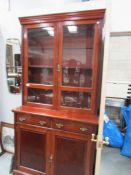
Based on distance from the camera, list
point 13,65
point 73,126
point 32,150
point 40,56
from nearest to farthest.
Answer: point 73,126 → point 32,150 → point 40,56 → point 13,65

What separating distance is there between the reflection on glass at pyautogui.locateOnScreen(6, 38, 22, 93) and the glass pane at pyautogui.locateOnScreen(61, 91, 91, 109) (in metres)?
0.88

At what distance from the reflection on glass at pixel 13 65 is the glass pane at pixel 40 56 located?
405 millimetres

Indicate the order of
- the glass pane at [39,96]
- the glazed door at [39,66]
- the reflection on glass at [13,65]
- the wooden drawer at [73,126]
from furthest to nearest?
the reflection on glass at [13,65], the glass pane at [39,96], the glazed door at [39,66], the wooden drawer at [73,126]

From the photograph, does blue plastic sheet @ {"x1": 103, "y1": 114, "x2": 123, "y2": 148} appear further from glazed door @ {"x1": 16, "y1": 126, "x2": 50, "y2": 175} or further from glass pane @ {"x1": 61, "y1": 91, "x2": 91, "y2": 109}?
glazed door @ {"x1": 16, "y1": 126, "x2": 50, "y2": 175}

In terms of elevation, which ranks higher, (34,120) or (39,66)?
(39,66)

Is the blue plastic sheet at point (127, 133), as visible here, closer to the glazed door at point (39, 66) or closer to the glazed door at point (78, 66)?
the glazed door at point (78, 66)

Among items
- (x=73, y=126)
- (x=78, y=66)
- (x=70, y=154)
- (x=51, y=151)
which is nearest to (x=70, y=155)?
(x=70, y=154)

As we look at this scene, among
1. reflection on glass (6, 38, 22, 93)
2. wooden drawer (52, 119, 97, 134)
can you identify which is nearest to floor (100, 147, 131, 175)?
wooden drawer (52, 119, 97, 134)

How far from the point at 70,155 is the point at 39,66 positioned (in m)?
1.20

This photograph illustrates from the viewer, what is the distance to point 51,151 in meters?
1.88

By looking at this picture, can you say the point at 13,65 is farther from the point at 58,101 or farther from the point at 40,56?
the point at 58,101

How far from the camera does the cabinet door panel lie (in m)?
1.75

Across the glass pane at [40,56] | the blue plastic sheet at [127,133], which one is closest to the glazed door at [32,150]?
Answer: the glass pane at [40,56]

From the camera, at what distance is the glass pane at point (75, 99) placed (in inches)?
75.5
